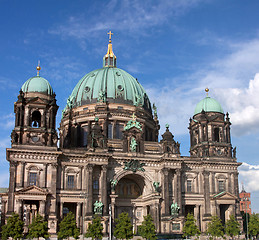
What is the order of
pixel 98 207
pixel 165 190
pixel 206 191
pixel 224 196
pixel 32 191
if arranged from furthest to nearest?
pixel 206 191, pixel 224 196, pixel 165 190, pixel 98 207, pixel 32 191

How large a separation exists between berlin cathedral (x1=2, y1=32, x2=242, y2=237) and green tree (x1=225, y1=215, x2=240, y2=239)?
11.0 ft

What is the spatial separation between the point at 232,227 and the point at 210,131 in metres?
18.8

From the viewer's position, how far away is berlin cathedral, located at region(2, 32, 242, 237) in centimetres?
6656

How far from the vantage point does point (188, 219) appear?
227 ft

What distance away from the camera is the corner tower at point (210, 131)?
79.4m

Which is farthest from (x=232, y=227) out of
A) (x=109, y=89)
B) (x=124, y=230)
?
(x=109, y=89)

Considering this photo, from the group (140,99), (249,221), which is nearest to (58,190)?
(140,99)

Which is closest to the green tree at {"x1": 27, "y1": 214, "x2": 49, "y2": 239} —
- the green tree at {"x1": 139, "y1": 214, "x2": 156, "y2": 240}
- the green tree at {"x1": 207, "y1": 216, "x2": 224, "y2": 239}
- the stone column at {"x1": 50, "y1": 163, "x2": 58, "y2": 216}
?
the stone column at {"x1": 50, "y1": 163, "x2": 58, "y2": 216}

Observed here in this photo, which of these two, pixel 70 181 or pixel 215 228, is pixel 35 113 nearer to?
pixel 70 181

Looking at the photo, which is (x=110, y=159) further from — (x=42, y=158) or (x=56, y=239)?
(x=56, y=239)

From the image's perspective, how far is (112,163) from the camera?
72.0m

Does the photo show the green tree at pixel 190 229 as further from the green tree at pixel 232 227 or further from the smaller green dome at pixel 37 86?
the smaller green dome at pixel 37 86

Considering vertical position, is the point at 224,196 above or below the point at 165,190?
below

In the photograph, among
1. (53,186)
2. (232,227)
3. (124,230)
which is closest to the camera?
(124,230)
